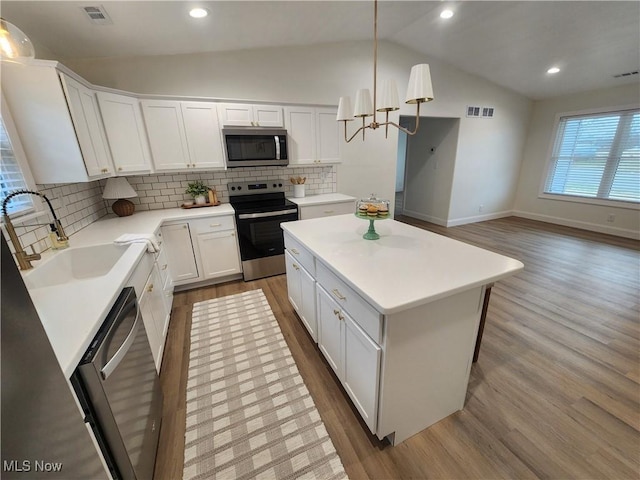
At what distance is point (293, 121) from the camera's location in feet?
10.8

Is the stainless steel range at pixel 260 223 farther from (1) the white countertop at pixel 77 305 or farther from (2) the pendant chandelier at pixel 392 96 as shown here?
(2) the pendant chandelier at pixel 392 96

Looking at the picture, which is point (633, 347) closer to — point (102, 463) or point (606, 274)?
point (606, 274)

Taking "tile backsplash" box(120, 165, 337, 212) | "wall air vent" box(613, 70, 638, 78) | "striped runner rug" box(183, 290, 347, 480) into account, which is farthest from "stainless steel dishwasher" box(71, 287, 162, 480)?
"wall air vent" box(613, 70, 638, 78)

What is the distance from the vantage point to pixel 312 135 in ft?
11.4

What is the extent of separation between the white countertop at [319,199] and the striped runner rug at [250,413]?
1.61m

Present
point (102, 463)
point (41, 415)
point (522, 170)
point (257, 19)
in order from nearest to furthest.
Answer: point (41, 415), point (102, 463), point (257, 19), point (522, 170)

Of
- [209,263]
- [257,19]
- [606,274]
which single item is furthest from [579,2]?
[209,263]

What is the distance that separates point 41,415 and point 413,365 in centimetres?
132

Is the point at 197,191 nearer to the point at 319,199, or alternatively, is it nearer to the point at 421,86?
the point at 319,199

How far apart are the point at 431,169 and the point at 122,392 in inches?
234

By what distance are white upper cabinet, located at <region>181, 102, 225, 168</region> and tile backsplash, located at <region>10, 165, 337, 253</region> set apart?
1.11ft

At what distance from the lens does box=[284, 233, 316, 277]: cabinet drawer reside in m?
1.84

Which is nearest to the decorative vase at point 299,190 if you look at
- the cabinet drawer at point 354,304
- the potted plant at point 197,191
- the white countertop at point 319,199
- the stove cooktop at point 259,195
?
the white countertop at point 319,199

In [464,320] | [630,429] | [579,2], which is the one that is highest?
[579,2]
